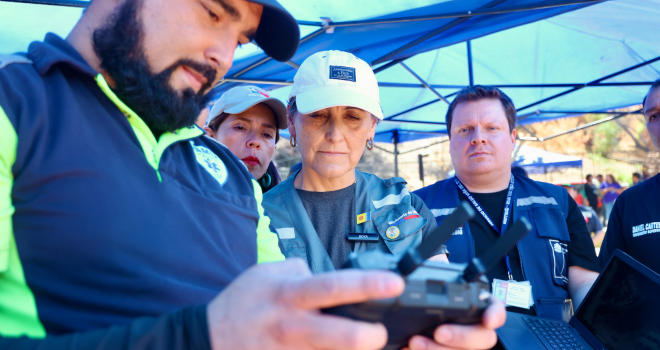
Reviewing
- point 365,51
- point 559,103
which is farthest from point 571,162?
point 365,51

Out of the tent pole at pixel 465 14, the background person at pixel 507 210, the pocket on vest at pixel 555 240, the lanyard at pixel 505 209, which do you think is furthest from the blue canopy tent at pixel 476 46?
the pocket on vest at pixel 555 240

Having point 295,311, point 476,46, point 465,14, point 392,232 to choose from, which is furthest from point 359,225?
point 476,46

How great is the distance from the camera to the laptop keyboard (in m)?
1.81

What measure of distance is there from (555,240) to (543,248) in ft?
0.31

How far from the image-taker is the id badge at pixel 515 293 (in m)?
2.14

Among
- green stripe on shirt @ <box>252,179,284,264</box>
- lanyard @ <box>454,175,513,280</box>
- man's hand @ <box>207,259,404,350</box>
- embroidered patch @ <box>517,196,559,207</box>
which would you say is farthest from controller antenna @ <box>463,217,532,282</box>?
embroidered patch @ <box>517,196,559,207</box>

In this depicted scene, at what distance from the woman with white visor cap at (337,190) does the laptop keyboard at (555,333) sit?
0.55 meters

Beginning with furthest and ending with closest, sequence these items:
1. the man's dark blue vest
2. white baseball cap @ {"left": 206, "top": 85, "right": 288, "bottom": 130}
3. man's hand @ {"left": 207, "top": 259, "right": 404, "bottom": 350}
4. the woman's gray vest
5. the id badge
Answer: white baseball cap @ {"left": 206, "top": 85, "right": 288, "bottom": 130} → the man's dark blue vest → the id badge → the woman's gray vest → man's hand @ {"left": 207, "top": 259, "right": 404, "bottom": 350}

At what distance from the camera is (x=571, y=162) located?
41.0 ft

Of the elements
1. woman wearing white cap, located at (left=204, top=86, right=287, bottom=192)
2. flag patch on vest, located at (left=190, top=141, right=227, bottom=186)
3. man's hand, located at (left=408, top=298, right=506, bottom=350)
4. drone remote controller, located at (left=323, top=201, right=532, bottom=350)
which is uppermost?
woman wearing white cap, located at (left=204, top=86, right=287, bottom=192)

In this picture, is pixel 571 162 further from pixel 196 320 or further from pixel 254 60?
pixel 196 320

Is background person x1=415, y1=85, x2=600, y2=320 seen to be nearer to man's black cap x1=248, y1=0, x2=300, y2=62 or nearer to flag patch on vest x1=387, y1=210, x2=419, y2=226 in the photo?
flag patch on vest x1=387, y1=210, x2=419, y2=226

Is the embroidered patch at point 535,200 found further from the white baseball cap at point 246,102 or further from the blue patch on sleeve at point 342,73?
the white baseball cap at point 246,102

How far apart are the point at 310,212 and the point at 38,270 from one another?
1.20 meters
